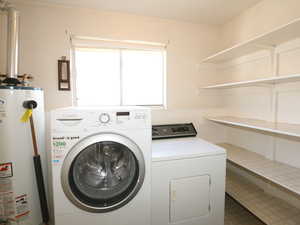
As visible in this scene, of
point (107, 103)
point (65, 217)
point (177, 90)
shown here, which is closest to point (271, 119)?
point (177, 90)

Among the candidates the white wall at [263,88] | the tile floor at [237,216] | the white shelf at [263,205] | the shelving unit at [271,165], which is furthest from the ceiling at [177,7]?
the tile floor at [237,216]

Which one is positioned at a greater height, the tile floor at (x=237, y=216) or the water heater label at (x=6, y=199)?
the water heater label at (x=6, y=199)

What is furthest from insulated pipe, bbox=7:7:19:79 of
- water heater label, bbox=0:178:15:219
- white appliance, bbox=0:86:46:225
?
water heater label, bbox=0:178:15:219

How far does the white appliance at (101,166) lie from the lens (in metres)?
1.12

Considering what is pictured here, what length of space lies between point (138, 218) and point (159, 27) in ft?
7.29

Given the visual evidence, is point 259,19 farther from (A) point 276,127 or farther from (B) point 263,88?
(A) point 276,127

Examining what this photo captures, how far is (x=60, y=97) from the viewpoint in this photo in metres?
1.97

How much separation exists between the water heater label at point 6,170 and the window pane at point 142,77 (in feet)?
4.40

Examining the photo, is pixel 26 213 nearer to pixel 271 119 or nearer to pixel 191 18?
pixel 271 119

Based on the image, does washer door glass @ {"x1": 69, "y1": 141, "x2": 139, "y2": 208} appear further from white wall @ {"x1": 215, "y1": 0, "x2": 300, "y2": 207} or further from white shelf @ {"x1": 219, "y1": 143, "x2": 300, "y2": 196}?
white wall @ {"x1": 215, "y1": 0, "x2": 300, "y2": 207}

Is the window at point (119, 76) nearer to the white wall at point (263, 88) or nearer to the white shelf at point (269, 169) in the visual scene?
the white wall at point (263, 88)

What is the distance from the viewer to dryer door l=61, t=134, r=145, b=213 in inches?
44.6

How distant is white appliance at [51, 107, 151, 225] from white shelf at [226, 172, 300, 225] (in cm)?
109

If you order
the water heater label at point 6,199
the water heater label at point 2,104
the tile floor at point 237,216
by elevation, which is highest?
the water heater label at point 2,104
